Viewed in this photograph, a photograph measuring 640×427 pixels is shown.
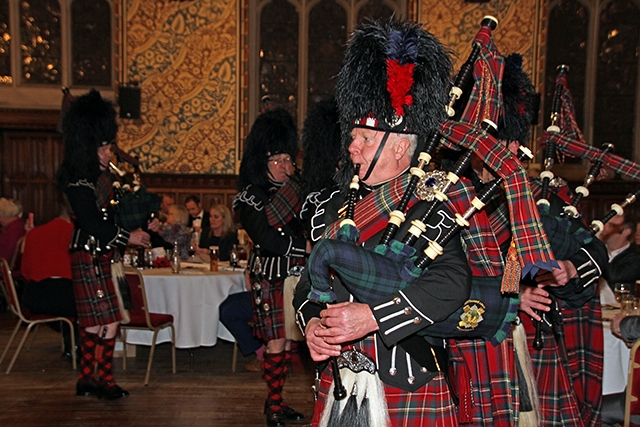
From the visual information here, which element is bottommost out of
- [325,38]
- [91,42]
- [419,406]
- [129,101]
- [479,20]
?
[419,406]

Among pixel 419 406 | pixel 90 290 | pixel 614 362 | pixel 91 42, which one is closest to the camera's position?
pixel 419 406

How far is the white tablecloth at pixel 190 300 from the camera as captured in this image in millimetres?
5098

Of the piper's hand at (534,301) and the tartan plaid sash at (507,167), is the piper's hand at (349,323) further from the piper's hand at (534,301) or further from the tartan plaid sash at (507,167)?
the piper's hand at (534,301)

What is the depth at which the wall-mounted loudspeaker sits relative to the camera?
8789 mm

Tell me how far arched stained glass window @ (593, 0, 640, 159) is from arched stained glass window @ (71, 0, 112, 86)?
22.6 ft

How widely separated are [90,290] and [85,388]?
71 centimetres

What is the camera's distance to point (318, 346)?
67.9 inches

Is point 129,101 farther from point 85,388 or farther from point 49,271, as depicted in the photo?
point 85,388

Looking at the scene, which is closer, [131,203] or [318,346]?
→ [318,346]

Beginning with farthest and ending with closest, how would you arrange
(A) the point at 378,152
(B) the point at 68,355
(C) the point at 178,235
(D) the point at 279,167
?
(C) the point at 178,235 → (B) the point at 68,355 → (D) the point at 279,167 → (A) the point at 378,152

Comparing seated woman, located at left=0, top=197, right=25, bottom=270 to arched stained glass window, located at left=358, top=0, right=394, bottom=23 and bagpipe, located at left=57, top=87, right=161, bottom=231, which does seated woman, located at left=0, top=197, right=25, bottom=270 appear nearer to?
bagpipe, located at left=57, top=87, right=161, bottom=231

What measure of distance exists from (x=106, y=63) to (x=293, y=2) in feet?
8.93

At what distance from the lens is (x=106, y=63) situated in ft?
29.8

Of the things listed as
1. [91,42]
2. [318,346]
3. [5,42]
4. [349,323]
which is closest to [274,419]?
[318,346]
